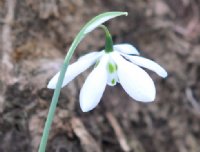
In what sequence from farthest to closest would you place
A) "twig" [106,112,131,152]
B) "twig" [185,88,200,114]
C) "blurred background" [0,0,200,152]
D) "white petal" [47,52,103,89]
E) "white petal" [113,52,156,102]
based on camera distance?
"twig" [185,88,200,114] → "twig" [106,112,131,152] → "blurred background" [0,0,200,152] → "white petal" [47,52,103,89] → "white petal" [113,52,156,102]

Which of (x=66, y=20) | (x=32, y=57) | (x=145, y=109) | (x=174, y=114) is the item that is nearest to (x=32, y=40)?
(x=32, y=57)

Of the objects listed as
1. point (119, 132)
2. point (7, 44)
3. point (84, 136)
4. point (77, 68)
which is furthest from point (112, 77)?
point (119, 132)

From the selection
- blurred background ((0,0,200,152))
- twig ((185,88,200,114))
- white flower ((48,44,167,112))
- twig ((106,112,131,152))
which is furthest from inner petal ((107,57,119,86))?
twig ((185,88,200,114))

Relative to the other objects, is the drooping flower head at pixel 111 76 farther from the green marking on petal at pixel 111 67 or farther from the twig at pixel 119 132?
the twig at pixel 119 132

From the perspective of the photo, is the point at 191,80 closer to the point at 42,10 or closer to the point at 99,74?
the point at 42,10

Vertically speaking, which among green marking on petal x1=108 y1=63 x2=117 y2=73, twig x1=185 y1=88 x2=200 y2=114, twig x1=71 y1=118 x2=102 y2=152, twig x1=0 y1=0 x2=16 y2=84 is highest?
green marking on petal x1=108 y1=63 x2=117 y2=73

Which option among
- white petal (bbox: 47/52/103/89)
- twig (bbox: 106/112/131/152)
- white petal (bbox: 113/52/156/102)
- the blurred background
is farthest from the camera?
twig (bbox: 106/112/131/152)

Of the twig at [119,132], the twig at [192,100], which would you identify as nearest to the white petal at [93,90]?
the twig at [119,132]

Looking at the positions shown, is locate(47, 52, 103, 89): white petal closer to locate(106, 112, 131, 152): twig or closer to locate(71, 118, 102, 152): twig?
locate(71, 118, 102, 152): twig

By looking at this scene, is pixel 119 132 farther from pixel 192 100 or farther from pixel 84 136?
pixel 192 100
